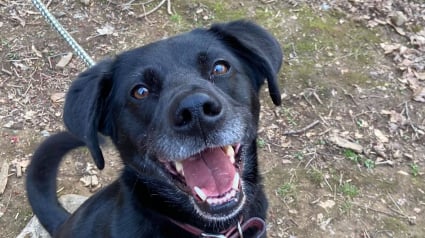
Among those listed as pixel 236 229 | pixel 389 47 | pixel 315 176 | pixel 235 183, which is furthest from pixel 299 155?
pixel 235 183

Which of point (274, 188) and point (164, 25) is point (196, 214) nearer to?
point (274, 188)

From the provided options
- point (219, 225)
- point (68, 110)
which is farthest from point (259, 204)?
point (68, 110)

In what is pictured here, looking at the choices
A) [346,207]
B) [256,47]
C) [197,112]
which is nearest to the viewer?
[197,112]

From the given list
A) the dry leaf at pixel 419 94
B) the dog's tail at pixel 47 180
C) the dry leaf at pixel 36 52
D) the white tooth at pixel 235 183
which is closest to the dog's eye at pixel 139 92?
the white tooth at pixel 235 183

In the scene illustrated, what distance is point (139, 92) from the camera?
115 inches

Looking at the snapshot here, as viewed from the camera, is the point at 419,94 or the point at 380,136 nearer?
the point at 380,136

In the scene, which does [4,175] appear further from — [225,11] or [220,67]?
[225,11]

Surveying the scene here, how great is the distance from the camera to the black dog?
2.72 meters

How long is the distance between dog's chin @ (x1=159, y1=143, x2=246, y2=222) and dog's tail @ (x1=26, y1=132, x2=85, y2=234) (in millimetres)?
959

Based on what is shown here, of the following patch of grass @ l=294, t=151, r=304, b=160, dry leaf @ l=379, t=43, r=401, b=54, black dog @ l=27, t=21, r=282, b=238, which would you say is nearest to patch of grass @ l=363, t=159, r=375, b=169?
patch of grass @ l=294, t=151, r=304, b=160

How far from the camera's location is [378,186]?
180 inches

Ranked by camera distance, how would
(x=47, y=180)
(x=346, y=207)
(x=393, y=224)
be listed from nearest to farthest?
(x=47, y=180), (x=393, y=224), (x=346, y=207)

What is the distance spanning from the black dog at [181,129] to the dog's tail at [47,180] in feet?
1.65

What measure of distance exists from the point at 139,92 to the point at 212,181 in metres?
0.57
